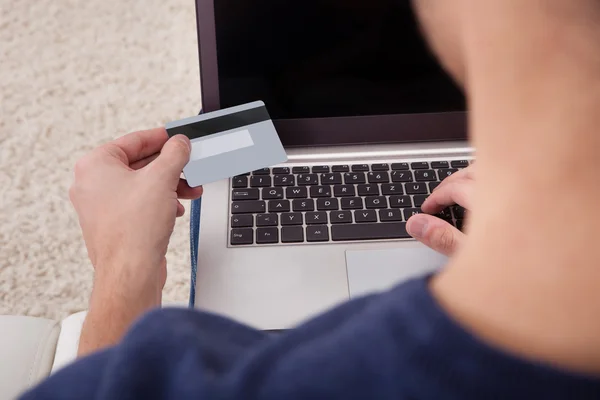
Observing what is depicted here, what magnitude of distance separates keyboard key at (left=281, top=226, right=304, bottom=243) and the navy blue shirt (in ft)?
0.95

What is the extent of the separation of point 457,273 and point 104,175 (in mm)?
412

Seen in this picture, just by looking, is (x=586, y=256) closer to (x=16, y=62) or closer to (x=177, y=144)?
(x=177, y=144)

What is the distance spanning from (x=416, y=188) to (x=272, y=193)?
17cm

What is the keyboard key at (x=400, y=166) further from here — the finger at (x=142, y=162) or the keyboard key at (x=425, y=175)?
the finger at (x=142, y=162)

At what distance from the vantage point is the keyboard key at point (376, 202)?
59cm

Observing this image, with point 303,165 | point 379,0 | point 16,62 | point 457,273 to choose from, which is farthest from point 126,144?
point 16,62

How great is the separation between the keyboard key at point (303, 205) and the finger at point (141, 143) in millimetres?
162

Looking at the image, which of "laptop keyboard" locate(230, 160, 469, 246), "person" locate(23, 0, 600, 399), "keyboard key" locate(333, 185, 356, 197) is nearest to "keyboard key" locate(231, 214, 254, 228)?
"laptop keyboard" locate(230, 160, 469, 246)

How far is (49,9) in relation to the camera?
3.98 ft

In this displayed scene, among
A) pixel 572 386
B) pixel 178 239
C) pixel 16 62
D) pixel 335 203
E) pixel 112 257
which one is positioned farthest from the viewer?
pixel 16 62

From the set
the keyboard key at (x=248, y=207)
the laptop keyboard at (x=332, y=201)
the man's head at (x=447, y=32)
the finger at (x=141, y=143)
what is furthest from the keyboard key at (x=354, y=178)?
the man's head at (x=447, y=32)

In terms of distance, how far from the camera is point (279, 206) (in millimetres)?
588

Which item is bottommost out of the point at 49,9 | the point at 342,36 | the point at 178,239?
the point at 178,239

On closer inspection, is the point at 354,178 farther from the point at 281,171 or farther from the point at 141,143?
the point at 141,143
